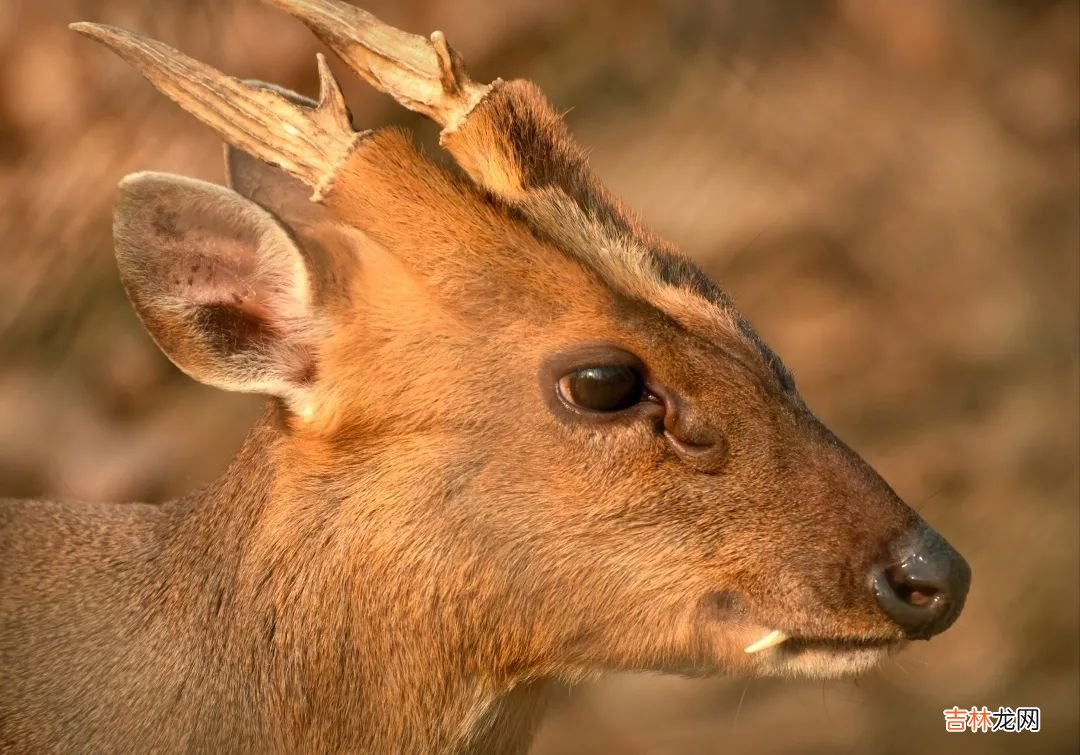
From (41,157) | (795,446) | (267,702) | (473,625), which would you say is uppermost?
(41,157)

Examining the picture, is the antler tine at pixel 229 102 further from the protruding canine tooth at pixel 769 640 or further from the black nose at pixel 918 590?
the black nose at pixel 918 590

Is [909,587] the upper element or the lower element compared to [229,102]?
lower

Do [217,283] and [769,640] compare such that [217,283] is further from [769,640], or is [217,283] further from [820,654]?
[820,654]

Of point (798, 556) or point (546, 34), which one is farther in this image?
point (546, 34)

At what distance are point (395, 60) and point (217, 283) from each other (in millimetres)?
666

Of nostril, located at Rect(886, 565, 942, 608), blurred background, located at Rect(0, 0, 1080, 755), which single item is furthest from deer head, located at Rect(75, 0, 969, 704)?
blurred background, located at Rect(0, 0, 1080, 755)

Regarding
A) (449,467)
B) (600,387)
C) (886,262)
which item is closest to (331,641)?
(449,467)

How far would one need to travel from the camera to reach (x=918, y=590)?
3.16 m

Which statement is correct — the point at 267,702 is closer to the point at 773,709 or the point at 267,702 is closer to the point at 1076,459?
the point at 773,709

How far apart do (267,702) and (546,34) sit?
3971mm

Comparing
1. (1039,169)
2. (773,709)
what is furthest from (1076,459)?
(773,709)

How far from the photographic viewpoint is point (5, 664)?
3572 millimetres

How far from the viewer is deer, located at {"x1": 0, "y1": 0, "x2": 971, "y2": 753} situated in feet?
10.4

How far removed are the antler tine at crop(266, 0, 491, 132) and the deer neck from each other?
2.70 feet
